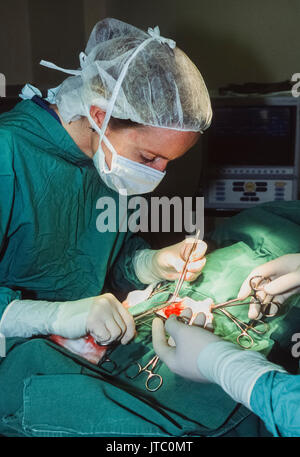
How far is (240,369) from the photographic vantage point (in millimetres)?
1069

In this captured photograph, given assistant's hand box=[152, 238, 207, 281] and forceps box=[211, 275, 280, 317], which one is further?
assistant's hand box=[152, 238, 207, 281]

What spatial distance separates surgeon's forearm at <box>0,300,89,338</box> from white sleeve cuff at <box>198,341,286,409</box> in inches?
14.4

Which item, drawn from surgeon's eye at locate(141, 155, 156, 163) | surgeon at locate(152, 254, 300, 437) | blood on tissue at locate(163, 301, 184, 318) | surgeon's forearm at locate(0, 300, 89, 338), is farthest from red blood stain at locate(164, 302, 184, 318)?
surgeon's eye at locate(141, 155, 156, 163)

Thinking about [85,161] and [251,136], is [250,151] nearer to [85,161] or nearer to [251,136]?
[251,136]

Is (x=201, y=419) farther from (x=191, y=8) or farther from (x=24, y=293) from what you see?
(x=191, y=8)

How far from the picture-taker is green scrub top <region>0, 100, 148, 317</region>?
1347mm

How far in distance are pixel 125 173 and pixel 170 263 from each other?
0.42 m

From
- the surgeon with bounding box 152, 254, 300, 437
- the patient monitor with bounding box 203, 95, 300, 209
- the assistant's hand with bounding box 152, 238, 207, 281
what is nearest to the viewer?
the surgeon with bounding box 152, 254, 300, 437

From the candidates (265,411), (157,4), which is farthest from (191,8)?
(265,411)

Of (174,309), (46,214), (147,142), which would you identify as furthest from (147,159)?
(174,309)

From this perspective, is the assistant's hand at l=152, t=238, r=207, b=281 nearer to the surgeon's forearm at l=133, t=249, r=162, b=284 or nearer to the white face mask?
the surgeon's forearm at l=133, t=249, r=162, b=284

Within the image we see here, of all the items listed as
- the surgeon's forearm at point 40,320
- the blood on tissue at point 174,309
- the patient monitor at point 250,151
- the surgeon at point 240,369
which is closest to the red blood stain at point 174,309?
the blood on tissue at point 174,309

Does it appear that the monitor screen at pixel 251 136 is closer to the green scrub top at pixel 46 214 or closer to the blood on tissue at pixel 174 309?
the green scrub top at pixel 46 214

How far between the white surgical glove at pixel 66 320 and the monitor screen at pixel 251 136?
1703 mm
